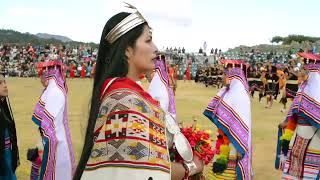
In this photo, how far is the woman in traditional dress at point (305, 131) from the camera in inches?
253

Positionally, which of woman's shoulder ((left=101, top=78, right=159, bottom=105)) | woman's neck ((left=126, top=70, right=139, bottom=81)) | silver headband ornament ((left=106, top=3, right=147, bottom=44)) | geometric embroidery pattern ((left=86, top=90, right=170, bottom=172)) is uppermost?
silver headband ornament ((left=106, top=3, right=147, bottom=44))

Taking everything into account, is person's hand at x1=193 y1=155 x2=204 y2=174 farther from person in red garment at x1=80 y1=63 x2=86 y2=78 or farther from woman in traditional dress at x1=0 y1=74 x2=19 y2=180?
person in red garment at x1=80 y1=63 x2=86 y2=78

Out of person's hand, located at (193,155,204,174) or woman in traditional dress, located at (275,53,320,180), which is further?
woman in traditional dress, located at (275,53,320,180)

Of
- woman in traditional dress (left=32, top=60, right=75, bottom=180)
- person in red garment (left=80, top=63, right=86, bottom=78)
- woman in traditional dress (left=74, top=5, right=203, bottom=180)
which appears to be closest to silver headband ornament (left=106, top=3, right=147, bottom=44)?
woman in traditional dress (left=74, top=5, right=203, bottom=180)

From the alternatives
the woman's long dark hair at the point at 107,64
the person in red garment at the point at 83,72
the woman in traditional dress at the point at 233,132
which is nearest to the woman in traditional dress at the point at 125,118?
the woman's long dark hair at the point at 107,64

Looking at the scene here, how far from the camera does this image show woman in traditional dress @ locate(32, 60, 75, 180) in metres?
5.91

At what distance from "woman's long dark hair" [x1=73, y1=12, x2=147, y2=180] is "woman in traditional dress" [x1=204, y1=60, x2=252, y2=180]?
386cm

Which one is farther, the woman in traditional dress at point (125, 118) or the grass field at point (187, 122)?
the grass field at point (187, 122)

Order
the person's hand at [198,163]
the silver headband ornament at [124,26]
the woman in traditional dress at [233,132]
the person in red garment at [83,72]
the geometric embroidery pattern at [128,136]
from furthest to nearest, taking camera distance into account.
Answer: the person in red garment at [83,72], the woman in traditional dress at [233,132], the person's hand at [198,163], the silver headband ornament at [124,26], the geometric embroidery pattern at [128,136]

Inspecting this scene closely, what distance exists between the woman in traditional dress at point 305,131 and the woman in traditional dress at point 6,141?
3.71 meters

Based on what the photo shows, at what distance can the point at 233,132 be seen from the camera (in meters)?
6.27

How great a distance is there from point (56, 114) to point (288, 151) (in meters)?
3.27

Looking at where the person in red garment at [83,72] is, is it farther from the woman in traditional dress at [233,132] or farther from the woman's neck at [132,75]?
the woman's neck at [132,75]

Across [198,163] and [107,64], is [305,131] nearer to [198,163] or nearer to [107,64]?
[198,163]
